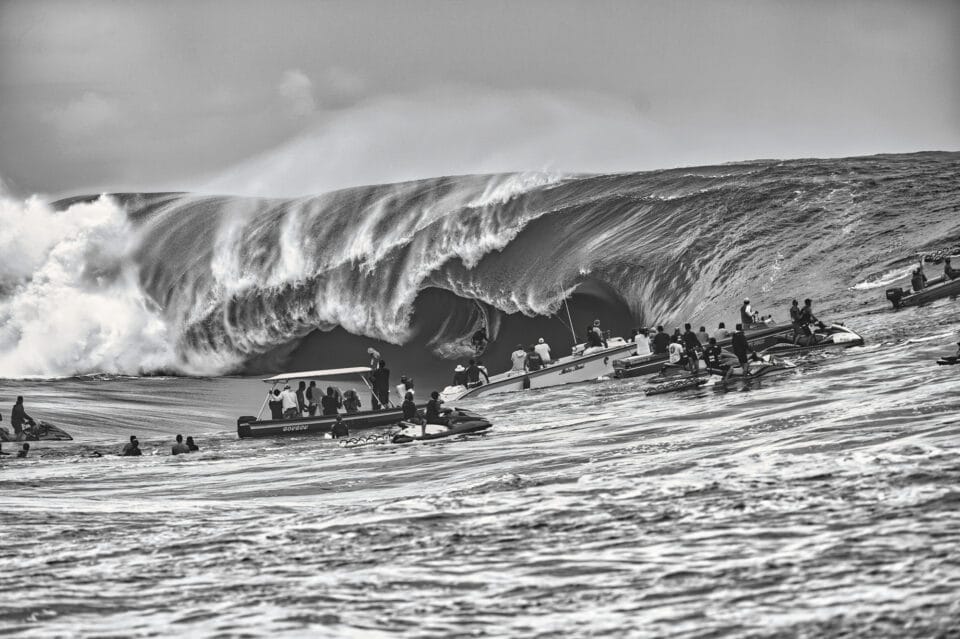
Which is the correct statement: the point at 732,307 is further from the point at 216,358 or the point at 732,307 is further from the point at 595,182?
the point at 216,358

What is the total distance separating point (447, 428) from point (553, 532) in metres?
10.0

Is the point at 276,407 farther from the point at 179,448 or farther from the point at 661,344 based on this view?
the point at 661,344

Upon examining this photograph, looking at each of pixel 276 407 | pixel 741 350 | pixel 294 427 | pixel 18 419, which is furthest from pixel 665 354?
pixel 18 419

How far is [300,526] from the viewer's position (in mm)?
13242

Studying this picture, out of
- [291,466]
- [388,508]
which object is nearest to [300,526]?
[388,508]

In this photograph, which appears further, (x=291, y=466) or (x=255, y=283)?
(x=255, y=283)

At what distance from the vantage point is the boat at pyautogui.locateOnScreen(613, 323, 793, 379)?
25391 mm

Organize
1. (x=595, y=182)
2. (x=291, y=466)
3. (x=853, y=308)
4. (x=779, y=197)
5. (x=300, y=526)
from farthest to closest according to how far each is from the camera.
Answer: (x=595, y=182)
(x=779, y=197)
(x=853, y=308)
(x=291, y=466)
(x=300, y=526)

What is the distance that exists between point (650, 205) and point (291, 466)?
73.8 ft

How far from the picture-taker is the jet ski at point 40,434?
→ 24.8 metres

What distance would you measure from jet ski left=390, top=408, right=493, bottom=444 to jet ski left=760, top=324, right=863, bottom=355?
258 inches

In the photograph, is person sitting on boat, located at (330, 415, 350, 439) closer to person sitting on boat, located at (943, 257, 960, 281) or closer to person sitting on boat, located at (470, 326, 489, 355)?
person sitting on boat, located at (470, 326, 489, 355)

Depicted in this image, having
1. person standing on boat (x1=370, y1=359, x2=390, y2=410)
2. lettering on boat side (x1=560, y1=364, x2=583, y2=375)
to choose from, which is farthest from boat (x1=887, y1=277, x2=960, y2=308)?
person standing on boat (x1=370, y1=359, x2=390, y2=410)

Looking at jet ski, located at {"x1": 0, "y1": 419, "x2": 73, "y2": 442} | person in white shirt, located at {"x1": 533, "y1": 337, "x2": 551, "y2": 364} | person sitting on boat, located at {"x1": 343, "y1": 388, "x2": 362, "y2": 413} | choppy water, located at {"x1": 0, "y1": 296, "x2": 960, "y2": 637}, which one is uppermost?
person in white shirt, located at {"x1": 533, "y1": 337, "x2": 551, "y2": 364}
